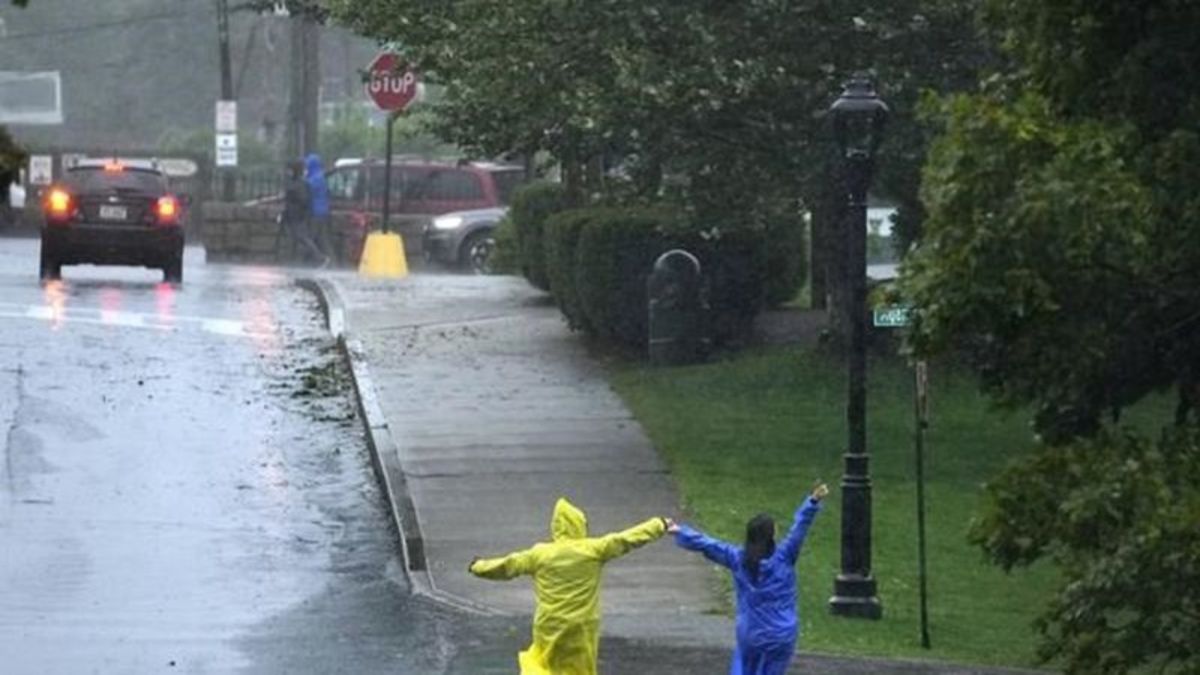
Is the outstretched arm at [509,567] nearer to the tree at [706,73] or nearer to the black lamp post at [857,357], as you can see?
the black lamp post at [857,357]

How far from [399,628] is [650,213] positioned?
10.5 m

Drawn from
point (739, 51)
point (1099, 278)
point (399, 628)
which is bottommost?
point (399, 628)

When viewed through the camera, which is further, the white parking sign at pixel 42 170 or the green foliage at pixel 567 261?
the white parking sign at pixel 42 170

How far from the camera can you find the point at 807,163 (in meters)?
21.4

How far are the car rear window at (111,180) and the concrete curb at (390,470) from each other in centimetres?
481

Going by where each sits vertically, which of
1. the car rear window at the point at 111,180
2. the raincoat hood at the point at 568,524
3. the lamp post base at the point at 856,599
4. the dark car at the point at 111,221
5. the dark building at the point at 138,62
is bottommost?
the lamp post base at the point at 856,599

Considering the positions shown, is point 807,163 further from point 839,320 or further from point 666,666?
point 666,666

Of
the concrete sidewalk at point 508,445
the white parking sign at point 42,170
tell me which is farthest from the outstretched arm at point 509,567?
the white parking sign at point 42,170

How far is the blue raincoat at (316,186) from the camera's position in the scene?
4272cm

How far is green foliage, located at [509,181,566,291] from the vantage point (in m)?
31.9

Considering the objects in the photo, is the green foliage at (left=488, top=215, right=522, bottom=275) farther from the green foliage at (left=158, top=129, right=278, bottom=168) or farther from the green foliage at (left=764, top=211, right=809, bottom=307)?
the green foliage at (left=158, top=129, right=278, bottom=168)

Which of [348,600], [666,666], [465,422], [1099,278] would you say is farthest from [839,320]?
[1099,278]

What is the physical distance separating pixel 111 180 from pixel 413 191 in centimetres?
1235

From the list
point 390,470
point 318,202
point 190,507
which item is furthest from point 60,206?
point 190,507
